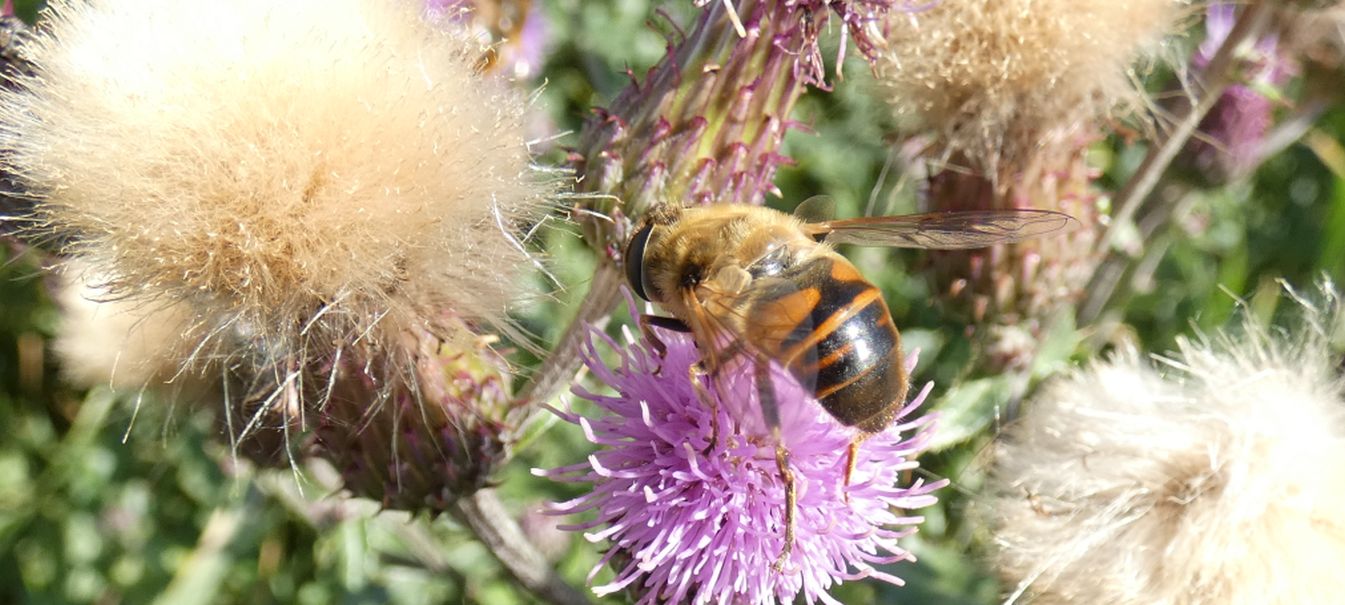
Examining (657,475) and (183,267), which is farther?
(657,475)

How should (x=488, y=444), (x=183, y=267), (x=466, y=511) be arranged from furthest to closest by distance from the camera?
(x=466, y=511)
(x=488, y=444)
(x=183, y=267)

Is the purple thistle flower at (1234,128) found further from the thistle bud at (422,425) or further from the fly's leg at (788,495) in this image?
the thistle bud at (422,425)

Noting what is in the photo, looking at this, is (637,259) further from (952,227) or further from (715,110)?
(952,227)

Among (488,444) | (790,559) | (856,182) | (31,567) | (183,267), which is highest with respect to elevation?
(183,267)

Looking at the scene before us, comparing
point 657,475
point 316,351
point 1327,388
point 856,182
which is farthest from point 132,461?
point 1327,388

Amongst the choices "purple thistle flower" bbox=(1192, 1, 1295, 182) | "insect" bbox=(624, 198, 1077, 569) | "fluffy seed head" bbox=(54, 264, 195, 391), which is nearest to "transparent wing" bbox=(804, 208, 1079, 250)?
"insect" bbox=(624, 198, 1077, 569)

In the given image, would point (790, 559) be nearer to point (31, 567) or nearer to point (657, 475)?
point (657, 475)
